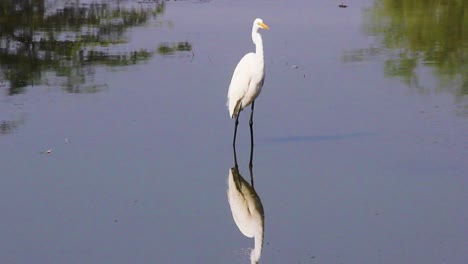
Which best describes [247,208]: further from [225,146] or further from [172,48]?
[172,48]

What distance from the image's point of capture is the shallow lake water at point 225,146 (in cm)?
724

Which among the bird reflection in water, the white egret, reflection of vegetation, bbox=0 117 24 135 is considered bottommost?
the bird reflection in water

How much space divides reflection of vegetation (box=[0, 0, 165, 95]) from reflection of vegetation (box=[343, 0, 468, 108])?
3.84 meters

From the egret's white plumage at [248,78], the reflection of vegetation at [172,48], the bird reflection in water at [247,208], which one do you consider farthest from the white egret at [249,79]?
the reflection of vegetation at [172,48]

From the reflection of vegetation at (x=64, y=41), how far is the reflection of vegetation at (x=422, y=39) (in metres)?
3.84

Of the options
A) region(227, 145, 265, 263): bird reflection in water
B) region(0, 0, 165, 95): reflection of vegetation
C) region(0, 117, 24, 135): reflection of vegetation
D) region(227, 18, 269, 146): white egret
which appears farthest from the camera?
region(0, 0, 165, 95): reflection of vegetation

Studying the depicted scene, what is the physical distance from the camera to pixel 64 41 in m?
17.4

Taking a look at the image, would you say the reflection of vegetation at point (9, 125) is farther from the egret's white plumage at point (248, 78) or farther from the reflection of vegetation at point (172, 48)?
the reflection of vegetation at point (172, 48)

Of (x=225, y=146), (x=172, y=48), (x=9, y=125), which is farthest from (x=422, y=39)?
(x=9, y=125)

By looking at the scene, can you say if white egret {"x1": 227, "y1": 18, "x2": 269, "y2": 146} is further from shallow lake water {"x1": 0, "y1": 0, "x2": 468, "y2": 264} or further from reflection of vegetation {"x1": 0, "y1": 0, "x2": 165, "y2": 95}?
reflection of vegetation {"x1": 0, "y1": 0, "x2": 165, "y2": 95}

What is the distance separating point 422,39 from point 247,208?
9.71 metres

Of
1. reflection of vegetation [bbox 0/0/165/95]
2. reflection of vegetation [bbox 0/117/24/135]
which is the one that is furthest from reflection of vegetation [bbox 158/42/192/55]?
reflection of vegetation [bbox 0/117/24/135]

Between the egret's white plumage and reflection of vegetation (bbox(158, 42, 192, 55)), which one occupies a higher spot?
the egret's white plumage

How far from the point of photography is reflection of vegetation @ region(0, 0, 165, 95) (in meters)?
14.4
